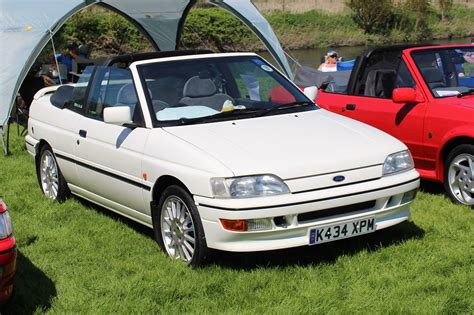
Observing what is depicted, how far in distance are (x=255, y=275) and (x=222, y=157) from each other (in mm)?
828

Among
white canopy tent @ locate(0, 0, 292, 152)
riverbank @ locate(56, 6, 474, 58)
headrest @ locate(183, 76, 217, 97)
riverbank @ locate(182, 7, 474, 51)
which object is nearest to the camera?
headrest @ locate(183, 76, 217, 97)

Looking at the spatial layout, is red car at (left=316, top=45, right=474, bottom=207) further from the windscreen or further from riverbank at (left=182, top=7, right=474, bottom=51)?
riverbank at (left=182, top=7, right=474, bottom=51)

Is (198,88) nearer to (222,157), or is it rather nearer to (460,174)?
(222,157)

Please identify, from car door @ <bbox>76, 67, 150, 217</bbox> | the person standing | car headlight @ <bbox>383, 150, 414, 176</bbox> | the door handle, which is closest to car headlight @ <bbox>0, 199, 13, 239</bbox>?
car door @ <bbox>76, 67, 150, 217</bbox>

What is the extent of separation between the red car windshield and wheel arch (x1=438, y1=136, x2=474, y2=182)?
59 centimetres

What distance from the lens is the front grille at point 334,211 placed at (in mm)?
4582

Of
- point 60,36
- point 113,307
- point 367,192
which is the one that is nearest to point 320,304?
point 367,192

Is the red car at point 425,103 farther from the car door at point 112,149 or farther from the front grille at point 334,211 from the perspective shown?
the car door at point 112,149

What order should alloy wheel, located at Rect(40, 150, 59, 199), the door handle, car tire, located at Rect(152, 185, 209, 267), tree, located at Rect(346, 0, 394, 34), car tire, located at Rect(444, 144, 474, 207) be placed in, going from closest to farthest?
car tire, located at Rect(152, 185, 209, 267), car tire, located at Rect(444, 144, 474, 207), alloy wheel, located at Rect(40, 150, 59, 199), the door handle, tree, located at Rect(346, 0, 394, 34)

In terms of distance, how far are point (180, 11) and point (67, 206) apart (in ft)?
34.9

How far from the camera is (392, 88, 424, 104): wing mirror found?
684 centimetres

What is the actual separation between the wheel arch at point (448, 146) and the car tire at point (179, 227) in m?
2.93

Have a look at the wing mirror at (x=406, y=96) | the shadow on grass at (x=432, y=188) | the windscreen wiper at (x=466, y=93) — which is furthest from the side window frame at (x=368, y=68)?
the shadow on grass at (x=432, y=188)

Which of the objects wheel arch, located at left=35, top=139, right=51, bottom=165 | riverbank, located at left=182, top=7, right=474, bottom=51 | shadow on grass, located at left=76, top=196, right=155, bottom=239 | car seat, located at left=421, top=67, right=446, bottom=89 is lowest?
riverbank, located at left=182, top=7, right=474, bottom=51
